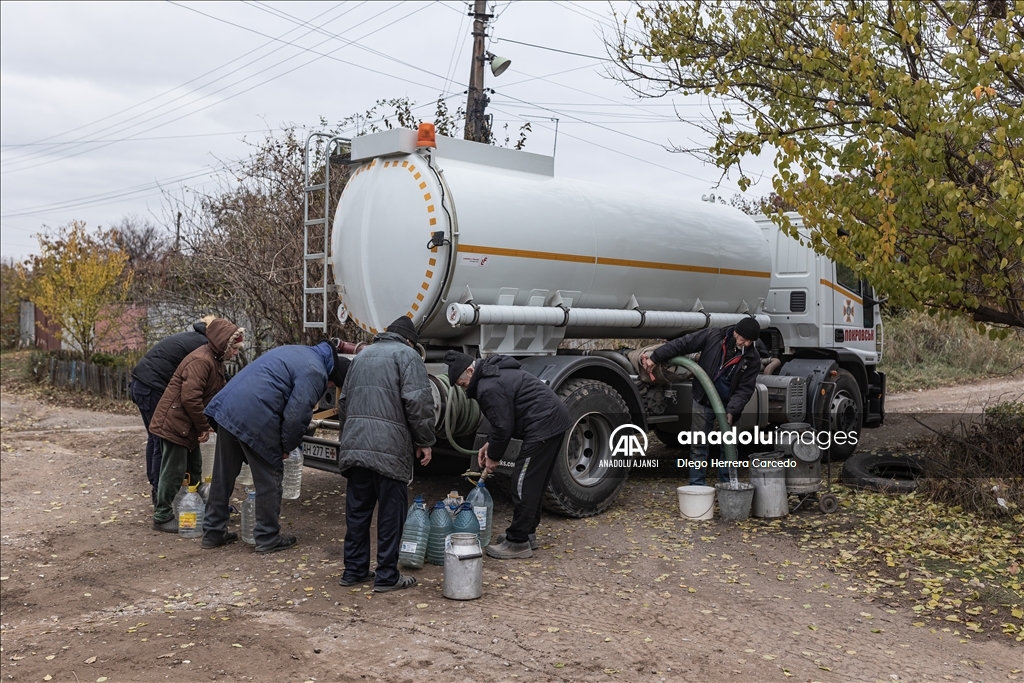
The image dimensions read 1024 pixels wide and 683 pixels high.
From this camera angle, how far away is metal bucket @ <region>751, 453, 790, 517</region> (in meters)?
7.64

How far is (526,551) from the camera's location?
6594 mm

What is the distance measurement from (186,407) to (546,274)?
3.15m

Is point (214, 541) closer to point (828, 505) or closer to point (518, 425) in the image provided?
point (518, 425)

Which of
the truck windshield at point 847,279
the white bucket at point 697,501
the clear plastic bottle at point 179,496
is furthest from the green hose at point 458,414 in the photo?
the truck windshield at point 847,279

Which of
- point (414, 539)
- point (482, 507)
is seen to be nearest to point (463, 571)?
point (414, 539)

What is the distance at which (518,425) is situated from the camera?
659 cm

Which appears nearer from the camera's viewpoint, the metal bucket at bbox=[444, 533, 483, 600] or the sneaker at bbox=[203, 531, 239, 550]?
the metal bucket at bbox=[444, 533, 483, 600]

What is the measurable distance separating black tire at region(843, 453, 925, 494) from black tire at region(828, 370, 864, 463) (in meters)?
0.97

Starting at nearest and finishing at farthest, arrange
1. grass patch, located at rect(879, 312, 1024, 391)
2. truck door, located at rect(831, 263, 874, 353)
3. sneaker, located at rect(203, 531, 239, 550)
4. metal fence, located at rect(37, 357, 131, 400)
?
1. sneaker, located at rect(203, 531, 239, 550)
2. truck door, located at rect(831, 263, 874, 353)
3. metal fence, located at rect(37, 357, 131, 400)
4. grass patch, located at rect(879, 312, 1024, 391)

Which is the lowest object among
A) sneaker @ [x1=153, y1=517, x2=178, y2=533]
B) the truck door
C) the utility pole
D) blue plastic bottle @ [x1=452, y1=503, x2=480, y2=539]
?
sneaker @ [x1=153, y1=517, x2=178, y2=533]

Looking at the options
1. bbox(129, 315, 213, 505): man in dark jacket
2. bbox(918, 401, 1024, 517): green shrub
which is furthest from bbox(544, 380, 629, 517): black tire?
bbox(129, 315, 213, 505): man in dark jacket

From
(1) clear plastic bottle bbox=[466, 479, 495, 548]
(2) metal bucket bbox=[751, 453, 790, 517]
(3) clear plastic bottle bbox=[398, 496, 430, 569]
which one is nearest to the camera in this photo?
(3) clear plastic bottle bbox=[398, 496, 430, 569]

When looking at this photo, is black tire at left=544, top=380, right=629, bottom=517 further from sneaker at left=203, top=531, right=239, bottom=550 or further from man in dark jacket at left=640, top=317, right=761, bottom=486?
sneaker at left=203, top=531, right=239, bottom=550

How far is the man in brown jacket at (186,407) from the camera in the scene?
23.4 ft
